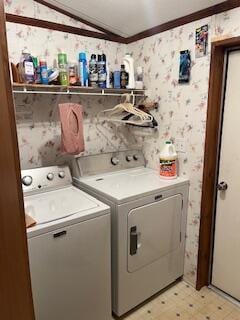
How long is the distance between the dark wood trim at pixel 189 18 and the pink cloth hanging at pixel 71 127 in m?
1.04

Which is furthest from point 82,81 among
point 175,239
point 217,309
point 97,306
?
point 217,309

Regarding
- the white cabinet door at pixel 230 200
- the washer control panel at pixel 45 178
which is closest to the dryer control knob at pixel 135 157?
the washer control panel at pixel 45 178

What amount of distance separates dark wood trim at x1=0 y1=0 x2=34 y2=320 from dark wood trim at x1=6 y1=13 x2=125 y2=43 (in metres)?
1.38

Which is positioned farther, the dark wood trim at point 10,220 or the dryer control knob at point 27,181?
the dryer control knob at point 27,181

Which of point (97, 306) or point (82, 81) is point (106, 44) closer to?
point (82, 81)

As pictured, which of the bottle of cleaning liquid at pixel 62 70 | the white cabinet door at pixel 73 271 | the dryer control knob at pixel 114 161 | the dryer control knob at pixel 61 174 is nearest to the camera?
the white cabinet door at pixel 73 271

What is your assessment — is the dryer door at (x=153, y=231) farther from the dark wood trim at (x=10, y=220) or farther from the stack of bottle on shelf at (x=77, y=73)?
the stack of bottle on shelf at (x=77, y=73)

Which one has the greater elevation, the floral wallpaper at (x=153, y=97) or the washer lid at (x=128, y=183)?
the floral wallpaper at (x=153, y=97)

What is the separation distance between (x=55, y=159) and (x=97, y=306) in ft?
4.14

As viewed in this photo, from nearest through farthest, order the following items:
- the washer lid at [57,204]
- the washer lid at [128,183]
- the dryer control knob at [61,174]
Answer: the washer lid at [57,204] → the washer lid at [128,183] → the dryer control knob at [61,174]

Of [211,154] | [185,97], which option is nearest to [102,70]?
[185,97]

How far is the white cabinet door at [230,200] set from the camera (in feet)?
6.30

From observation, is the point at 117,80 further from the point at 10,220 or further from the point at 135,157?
the point at 10,220

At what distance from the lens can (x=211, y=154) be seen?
A: 2037 mm
